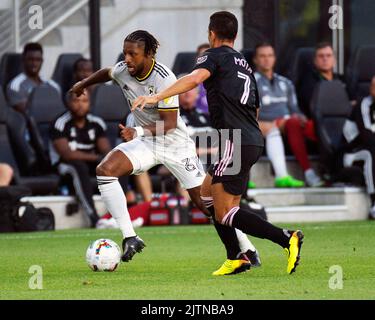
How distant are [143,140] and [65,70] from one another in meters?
6.66

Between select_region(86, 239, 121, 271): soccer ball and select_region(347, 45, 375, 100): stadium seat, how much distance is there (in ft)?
26.2

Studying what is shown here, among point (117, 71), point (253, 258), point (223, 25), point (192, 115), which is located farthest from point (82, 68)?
point (223, 25)

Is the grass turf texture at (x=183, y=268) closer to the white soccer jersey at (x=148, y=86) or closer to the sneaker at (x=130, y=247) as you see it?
the sneaker at (x=130, y=247)

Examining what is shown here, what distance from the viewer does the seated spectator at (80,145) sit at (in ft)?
52.1

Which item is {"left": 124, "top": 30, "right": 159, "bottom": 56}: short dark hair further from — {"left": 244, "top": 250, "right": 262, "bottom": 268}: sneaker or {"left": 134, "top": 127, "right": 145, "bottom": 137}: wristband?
{"left": 244, "top": 250, "right": 262, "bottom": 268}: sneaker

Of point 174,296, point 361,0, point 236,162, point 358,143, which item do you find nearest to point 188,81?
point 236,162

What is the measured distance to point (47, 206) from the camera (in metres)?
16.0

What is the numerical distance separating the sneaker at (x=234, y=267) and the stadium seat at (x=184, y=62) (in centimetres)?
752

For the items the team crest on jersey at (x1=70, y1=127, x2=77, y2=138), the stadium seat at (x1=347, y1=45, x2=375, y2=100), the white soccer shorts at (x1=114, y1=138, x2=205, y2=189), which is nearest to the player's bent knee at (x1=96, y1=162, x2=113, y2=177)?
the white soccer shorts at (x1=114, y1=138, x2=205, y2=189)

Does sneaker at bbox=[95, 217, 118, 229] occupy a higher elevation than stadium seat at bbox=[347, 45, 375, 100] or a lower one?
lower

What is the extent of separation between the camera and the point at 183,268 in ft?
35.5

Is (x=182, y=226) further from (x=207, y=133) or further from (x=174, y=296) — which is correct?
(x=174, y=296)

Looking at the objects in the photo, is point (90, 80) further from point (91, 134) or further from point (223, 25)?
point (91, 134)

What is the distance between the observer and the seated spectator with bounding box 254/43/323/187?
55.4ft
